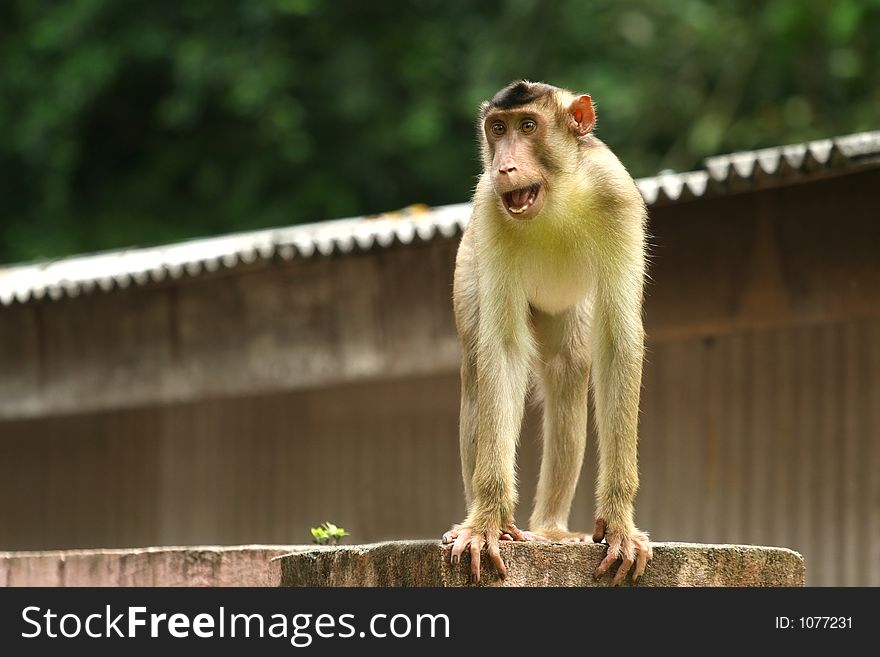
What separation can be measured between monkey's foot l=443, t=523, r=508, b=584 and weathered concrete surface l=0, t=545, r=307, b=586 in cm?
139

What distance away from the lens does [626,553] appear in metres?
5.37

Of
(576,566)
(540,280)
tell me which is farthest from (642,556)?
(540,280)

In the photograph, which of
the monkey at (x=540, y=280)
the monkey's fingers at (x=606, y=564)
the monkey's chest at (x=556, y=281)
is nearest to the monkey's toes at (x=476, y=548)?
the monkey at (x=540, y=280)

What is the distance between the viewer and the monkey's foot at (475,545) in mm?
5289

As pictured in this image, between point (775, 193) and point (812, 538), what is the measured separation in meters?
2.05

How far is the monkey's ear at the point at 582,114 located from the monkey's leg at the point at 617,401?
2.07ft

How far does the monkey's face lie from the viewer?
5891mm

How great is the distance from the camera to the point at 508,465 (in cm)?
578

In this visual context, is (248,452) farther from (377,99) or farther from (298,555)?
(377,99)

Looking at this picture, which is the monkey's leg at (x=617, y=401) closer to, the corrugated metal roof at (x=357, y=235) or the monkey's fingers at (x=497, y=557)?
the monkey's fingers at (x=497, y=557)

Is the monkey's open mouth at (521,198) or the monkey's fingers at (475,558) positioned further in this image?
the monkey's open mouth at (521,198)

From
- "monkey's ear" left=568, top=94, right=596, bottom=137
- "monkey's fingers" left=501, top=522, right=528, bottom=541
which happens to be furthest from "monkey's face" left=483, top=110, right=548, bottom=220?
"monkey's fingers" left=501, top=522, right=528, bottom=541

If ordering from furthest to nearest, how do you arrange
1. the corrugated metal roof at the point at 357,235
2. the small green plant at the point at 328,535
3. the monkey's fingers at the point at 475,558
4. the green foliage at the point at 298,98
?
the green foliage at the point at 298,98 → the corrugated metal roof at the point at 357,235 → the small green plant at the point at 328,535 → the monkey's fingers at the point at 475,558

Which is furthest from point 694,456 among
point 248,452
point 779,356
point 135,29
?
point 135,29
